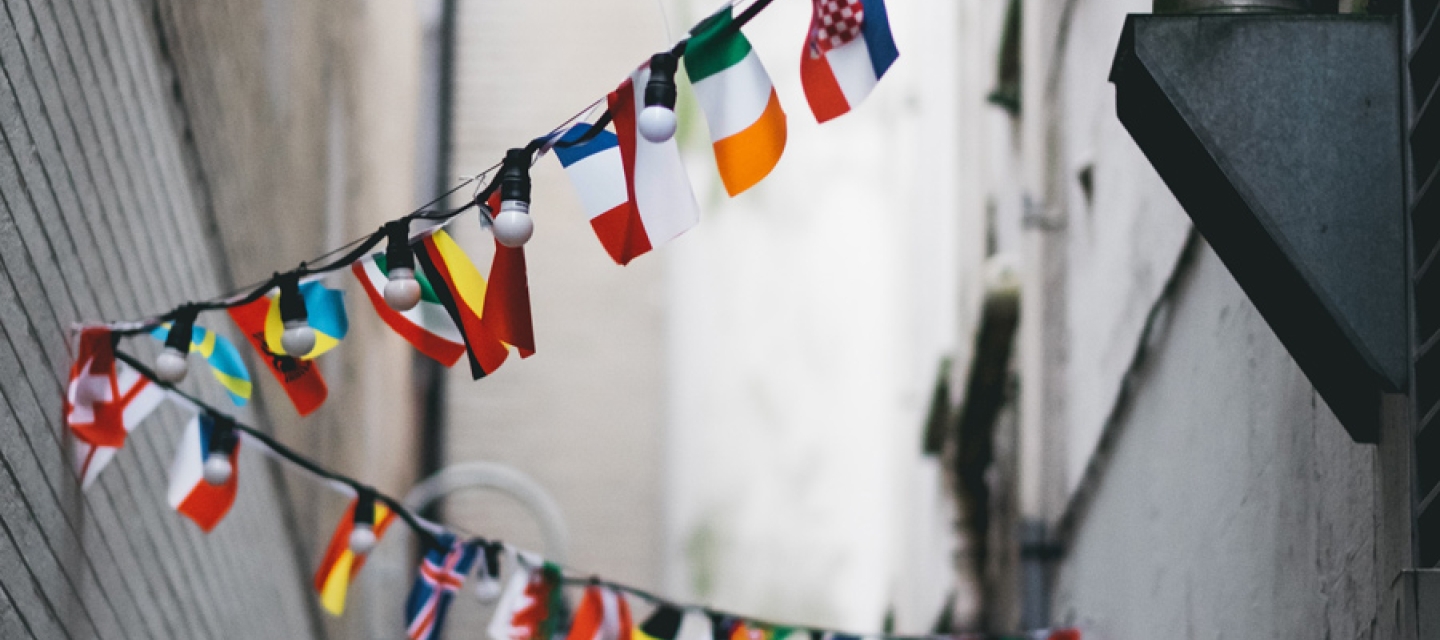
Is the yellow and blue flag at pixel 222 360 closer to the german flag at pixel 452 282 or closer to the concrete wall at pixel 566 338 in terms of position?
the german flag at pixel 452 282

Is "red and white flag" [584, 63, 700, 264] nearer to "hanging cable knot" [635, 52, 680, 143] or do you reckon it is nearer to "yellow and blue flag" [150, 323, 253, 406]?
"hanging cable knot" [635, 52, 680, 143]

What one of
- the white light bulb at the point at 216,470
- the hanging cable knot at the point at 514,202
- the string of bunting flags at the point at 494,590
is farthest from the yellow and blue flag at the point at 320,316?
the string of bunting flags at the point at 494,590

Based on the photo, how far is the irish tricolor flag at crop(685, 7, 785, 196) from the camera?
4.05 m

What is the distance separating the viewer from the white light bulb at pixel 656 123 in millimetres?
3812

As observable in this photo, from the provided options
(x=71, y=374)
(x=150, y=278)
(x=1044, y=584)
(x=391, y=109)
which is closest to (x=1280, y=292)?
(x=71, y=374)

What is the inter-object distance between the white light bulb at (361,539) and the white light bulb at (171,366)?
4.22ft

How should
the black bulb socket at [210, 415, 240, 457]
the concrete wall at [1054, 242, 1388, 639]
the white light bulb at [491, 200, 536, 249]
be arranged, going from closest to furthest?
the concrete wall at [1054, 242, 1388, 639], the white light bulb at [491, 200, 536, 249], the black bulb socket at [210, 415, 240, 457]

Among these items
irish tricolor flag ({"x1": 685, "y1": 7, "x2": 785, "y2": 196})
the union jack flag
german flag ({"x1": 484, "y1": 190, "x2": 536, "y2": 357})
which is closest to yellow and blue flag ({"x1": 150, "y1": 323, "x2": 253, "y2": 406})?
german flag ({"x1": 484, "y1": 190, "x2": 536, "y2": 357})

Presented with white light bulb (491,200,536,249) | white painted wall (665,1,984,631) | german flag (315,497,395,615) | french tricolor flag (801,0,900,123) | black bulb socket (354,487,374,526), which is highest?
white painted wall (665,1,984,631)

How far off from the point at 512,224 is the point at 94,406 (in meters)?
1.83

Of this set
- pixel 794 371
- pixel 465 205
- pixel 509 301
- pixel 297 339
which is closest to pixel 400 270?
pixel 509 301

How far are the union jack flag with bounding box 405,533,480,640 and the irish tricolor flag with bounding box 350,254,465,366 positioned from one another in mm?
1842

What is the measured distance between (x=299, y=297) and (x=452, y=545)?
1937mm

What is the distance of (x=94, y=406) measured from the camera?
506cm
